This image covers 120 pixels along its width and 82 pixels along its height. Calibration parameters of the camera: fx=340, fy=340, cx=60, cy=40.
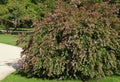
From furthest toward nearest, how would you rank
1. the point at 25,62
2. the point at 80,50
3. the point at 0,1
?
1. the point at 0,1
2. the point at 25,62
3. the point at 80,50

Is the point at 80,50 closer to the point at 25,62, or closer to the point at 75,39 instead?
the point at 75,39

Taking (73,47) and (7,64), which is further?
(7,64)

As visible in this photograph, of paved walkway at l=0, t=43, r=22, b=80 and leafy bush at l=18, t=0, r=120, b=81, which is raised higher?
leafy bush at l=18, t=0, r=120, b=81

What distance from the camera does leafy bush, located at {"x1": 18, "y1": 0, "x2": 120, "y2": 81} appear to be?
11305mm

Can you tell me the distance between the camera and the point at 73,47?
11.3 metres

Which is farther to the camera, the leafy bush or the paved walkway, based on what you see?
the paved walkway

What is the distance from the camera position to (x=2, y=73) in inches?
504

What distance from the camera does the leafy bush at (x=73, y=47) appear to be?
11.3 metres

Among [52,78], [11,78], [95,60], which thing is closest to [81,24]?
[95,60]

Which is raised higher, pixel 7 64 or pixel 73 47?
pixel 73 47

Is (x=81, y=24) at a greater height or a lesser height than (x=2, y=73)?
greater

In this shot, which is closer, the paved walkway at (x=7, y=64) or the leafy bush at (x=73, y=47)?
the leafy bush at (x=73, y=47)

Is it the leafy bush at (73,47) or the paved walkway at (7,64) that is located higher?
the leafy bush at (73,47)

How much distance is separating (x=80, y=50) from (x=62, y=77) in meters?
1.19
